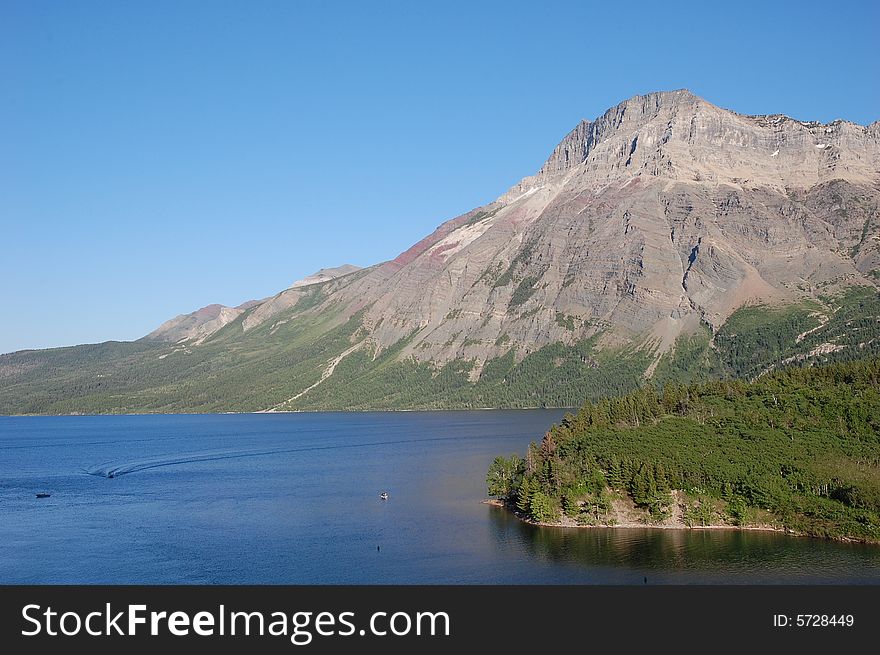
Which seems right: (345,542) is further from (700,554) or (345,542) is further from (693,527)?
(693,527)

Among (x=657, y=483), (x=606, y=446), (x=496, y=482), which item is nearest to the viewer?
(x=657, y=483)

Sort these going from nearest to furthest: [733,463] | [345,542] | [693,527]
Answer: [693,527]
[345,542]
[733,463]

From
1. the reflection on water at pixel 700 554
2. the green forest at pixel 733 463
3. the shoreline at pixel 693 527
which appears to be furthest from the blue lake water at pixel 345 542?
the green forest at pixel 733 463

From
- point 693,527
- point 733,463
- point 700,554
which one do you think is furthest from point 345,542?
point 733,463

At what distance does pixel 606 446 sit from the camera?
113500 millimetres

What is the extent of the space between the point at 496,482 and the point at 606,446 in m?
18.7

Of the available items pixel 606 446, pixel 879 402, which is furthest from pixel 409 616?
pixel 879 402

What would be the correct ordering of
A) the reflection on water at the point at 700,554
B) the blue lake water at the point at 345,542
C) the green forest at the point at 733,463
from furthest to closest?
the green forest at the point at 733,463 → the blue lake water at the point at 345,542 → the reflection on water at the point at 700,554

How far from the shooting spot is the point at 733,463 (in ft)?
340

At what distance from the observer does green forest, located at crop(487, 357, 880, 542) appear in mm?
97000

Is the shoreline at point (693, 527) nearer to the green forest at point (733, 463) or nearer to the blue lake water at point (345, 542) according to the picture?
the green forest at point (733, 463)

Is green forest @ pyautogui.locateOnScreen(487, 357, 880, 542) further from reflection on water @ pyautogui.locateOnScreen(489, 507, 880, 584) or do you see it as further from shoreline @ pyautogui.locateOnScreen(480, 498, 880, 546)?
reflection on water @ pyautogui.locateOnScreen(489, 507, 880, 584)

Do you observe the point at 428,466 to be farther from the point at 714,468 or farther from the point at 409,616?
the point at 409,616

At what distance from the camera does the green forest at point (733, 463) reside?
97.0 metres
